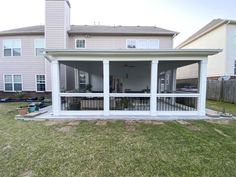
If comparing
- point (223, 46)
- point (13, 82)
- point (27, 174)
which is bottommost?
point (27, 174)

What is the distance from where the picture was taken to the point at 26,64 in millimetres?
13773

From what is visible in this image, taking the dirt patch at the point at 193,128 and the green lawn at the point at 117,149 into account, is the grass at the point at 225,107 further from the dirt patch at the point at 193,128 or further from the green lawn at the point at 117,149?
the dirt patch at the point at 193,128

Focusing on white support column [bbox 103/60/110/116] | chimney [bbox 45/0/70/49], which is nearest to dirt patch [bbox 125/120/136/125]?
white support column [bbox 103/60/110/116]

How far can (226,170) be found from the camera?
3166 millimetres

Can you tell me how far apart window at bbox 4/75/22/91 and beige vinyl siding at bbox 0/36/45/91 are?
14.3 inches

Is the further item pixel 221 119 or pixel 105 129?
pixel 221 119

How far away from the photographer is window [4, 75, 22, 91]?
45.9 feet

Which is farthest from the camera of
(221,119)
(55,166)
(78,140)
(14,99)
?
(14,99)

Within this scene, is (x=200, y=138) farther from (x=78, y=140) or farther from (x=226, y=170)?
(x=78, y=140)

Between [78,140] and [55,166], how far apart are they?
4.62ft

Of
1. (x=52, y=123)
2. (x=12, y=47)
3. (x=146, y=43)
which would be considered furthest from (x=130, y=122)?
(x=12, y=47)

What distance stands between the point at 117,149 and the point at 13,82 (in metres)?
13.7

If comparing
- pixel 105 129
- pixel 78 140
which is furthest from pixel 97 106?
pixel 78 140

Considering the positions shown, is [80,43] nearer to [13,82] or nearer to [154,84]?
[13,82]
